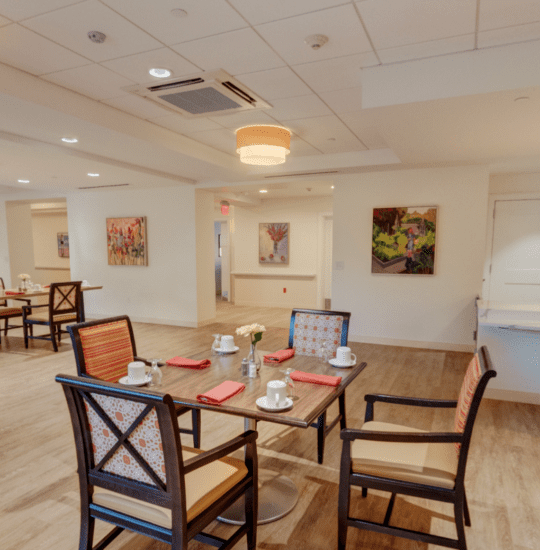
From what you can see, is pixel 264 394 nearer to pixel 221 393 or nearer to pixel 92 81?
pixel 221 393

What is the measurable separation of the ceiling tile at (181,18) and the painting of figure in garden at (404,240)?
3743mm

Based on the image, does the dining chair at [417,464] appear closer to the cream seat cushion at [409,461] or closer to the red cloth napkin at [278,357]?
the cream seat cushion at [409,461]

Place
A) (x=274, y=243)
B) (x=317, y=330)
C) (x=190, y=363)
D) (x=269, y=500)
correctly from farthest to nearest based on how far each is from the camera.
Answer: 1. (x=274, y=243)
2. (x=317, y=330)
3. (x=190, y=363)
4. (x=269, y=500)

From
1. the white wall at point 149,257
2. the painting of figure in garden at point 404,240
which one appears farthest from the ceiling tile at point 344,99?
the white wall at point 149,257

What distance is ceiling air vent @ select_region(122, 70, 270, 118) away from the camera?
2947 millimetres

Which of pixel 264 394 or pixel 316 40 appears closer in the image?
pixel 264 394

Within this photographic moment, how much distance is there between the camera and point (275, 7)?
2076 millimetres

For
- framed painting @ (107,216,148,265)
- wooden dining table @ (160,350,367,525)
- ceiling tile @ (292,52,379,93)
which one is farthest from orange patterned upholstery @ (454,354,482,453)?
framed painting @ (107,216,148,265)

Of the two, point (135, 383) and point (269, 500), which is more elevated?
point (135, 383)

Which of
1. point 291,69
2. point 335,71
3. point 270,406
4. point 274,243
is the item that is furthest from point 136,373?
point 274,243

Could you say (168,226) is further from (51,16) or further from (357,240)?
(51,16)

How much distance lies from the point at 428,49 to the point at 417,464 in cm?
249

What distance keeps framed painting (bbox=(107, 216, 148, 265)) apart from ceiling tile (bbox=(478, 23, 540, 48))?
590 cm

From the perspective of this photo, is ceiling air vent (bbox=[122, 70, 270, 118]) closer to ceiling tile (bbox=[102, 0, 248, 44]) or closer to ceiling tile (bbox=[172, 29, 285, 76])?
ceiling tile (bbox=[172, 29, 285, 76])
